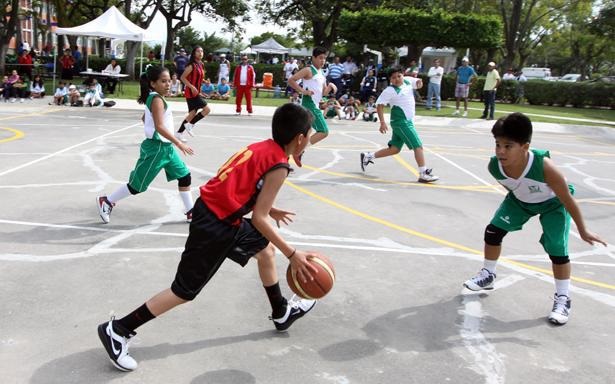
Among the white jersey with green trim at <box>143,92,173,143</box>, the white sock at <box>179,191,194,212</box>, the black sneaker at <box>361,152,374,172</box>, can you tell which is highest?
the white jersey with green trim at <box>143,92,173,143</box>

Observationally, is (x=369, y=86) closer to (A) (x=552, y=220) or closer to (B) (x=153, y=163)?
(B) (x=153, y=163)

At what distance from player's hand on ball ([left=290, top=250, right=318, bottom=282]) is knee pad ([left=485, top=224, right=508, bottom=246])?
6.71 feet

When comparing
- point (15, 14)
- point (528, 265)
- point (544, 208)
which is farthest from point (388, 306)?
point (15, 14)

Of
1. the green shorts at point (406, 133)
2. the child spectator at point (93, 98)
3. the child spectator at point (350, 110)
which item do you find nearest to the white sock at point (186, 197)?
the green shorts at point (406, 133)

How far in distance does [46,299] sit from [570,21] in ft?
212

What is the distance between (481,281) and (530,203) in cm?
80

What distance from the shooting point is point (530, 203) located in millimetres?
4832

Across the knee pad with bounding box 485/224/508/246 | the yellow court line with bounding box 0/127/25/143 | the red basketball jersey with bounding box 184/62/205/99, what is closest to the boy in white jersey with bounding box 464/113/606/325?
the knee pad with bounding box 485/224/508/246

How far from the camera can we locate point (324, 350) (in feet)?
13.3

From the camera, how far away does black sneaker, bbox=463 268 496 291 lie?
202 inches

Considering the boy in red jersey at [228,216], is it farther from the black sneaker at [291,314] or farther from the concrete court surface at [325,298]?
the black sneaker at [291,314]

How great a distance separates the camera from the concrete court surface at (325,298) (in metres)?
3.84

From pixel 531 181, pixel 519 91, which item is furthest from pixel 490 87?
pixel 531 181

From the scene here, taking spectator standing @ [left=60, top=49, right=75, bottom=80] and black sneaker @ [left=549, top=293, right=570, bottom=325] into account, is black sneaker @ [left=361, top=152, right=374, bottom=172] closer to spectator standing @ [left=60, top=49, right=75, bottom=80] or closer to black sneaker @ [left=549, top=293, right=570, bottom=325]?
black sneaker @ [left=549, top=293, right=570, bottom=325]
